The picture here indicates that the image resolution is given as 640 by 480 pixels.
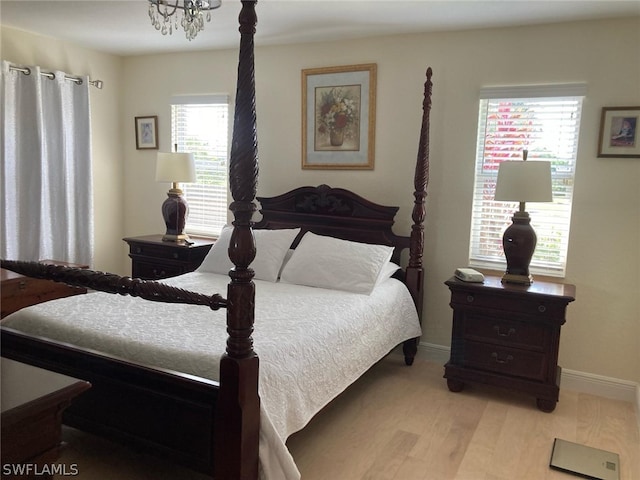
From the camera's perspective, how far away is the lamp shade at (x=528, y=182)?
118 inches

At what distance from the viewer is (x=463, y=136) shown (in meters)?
3.56

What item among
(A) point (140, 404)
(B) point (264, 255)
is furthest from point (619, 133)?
(A) point (140, 404)

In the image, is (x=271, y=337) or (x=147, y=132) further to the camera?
(x=147, y=132)

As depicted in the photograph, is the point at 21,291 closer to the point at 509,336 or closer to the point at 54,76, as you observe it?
the point at 54,76

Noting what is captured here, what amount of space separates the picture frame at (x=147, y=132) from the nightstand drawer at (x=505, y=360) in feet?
11.0

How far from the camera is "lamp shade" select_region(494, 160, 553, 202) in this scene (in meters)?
3.01

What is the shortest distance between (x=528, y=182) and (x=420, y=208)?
0.75 metres

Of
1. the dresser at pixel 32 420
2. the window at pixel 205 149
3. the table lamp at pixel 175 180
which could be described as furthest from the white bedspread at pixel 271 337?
the window at pixel 205 149

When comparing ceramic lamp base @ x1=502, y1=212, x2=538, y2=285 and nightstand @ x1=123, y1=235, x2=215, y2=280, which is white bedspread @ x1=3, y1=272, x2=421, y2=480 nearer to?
ceramic lamp base @ x1=502, y1=212, x2=538, y2=285

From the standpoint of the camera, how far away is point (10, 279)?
11.5ft

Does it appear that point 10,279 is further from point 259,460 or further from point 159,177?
point 259,460

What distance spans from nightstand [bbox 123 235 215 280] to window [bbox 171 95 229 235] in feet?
1.22

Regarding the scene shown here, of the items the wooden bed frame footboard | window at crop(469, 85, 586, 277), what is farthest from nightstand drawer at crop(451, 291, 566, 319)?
the wooden bed frame footboard

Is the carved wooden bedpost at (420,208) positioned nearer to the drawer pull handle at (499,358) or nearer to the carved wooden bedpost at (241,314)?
the drawer pull handle at (499,358)
